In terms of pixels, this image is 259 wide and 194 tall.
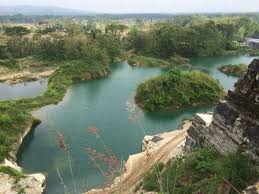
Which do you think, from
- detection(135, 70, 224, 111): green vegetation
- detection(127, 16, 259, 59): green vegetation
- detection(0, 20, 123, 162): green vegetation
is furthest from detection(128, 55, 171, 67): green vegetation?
detection(135, 70, 224, 111): green vegetation

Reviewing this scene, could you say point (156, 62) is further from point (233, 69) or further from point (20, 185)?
point (20, 185)

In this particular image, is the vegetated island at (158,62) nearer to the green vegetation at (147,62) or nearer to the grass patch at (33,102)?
the green vegetation at (147,62)

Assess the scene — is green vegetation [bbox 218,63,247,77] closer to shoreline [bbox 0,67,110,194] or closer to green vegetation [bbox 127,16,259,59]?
green vegetation [bbox 127,16,259,59]

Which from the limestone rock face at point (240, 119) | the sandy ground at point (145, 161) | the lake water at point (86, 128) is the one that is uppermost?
the limestone rock face at point (240, 119)

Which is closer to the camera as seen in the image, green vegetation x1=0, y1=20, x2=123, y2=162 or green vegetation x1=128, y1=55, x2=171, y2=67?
green vegetation x1=0, y1=20, x2=123, y2=162

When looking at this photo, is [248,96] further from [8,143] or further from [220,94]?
[220,94]

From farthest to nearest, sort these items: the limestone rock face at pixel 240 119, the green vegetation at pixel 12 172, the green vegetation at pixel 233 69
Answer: the green vegetation at pixel 233 69 < the green vegetation at pixel 12 172 < the limestone rock face at pixel 240 119

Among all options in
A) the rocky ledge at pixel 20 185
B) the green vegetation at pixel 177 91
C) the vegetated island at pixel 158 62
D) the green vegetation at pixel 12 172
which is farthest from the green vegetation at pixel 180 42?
the rocky ledge at pixel 20 185
